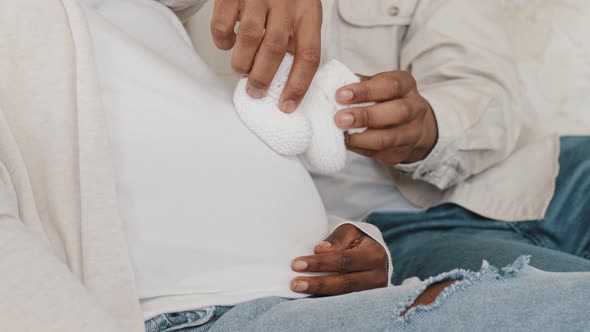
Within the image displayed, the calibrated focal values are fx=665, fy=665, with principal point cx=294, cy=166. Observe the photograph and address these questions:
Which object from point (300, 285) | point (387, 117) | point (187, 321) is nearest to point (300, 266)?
point (300, 285)

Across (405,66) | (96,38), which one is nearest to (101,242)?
(96,38)

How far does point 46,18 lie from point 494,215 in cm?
68

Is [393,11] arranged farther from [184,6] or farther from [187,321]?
[187,321]

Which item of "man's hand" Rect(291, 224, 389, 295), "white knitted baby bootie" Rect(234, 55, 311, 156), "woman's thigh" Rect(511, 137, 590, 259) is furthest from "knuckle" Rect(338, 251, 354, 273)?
"woman's thigh" Rect(511, 137, 590, 259)

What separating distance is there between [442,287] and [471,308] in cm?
3

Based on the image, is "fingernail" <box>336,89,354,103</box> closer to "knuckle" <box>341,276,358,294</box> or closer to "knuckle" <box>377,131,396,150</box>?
"knuckle" <box>377,131,396,150</box>

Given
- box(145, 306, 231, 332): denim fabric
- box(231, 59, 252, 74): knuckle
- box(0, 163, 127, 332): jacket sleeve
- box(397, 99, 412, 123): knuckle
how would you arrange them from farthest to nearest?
1. box(397, 99, 412, 123): knuckle
2. box(231, 59, 252, 74): knuckle
3. box(145, 306, 231, 332): denim fabric
4. box(0, 163, 127, 332): jacket sleeve

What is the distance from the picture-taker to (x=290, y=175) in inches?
27.4

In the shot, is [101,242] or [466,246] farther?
[466,246]

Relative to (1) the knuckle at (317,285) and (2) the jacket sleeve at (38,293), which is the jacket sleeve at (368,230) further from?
(2) the jacket sleeve at (38,293)

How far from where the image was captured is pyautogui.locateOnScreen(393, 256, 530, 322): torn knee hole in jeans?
485mm

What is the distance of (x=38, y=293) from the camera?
43cm

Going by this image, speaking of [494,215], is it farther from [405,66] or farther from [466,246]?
[405,66]

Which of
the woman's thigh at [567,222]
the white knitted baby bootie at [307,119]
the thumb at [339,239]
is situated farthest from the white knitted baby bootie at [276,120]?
the woman's thigh at [567,222]
